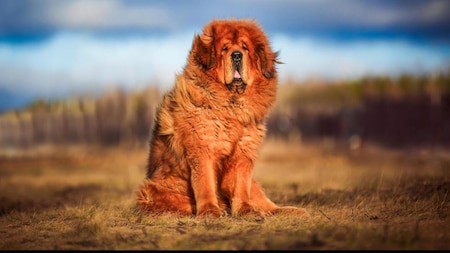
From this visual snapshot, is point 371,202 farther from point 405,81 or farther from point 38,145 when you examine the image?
point 38,145

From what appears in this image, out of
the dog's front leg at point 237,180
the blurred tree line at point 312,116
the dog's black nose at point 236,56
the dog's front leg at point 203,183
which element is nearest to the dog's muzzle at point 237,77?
the dog's black nose at point 236,56

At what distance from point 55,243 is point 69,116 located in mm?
35187

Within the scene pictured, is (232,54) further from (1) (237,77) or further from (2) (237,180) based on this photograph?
(2) (237,180)

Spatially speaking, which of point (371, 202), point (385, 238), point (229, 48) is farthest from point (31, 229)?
point (371, 202)

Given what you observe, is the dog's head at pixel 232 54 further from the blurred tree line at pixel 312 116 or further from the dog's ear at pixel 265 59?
the blurred tree line at pixel 312 116

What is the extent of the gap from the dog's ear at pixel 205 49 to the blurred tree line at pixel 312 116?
20396 millimetres

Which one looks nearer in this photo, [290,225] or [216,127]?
[290,225]

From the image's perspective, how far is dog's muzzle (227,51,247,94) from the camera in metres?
7.04

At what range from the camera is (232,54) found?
7.05 meters

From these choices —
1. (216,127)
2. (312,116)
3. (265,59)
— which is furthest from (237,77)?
(312,116)

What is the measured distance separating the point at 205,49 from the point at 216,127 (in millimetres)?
1020

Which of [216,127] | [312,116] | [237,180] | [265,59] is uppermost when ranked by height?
[265,59]

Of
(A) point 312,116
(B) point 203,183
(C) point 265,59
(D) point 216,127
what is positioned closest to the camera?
(B) point 203,183

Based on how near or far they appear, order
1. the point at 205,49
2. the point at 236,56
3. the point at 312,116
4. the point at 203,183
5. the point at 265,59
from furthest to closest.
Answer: the point at 312,116 < the point at 265,59 < the point at 205,49 < the point at 236,56 < the point at 203,183
